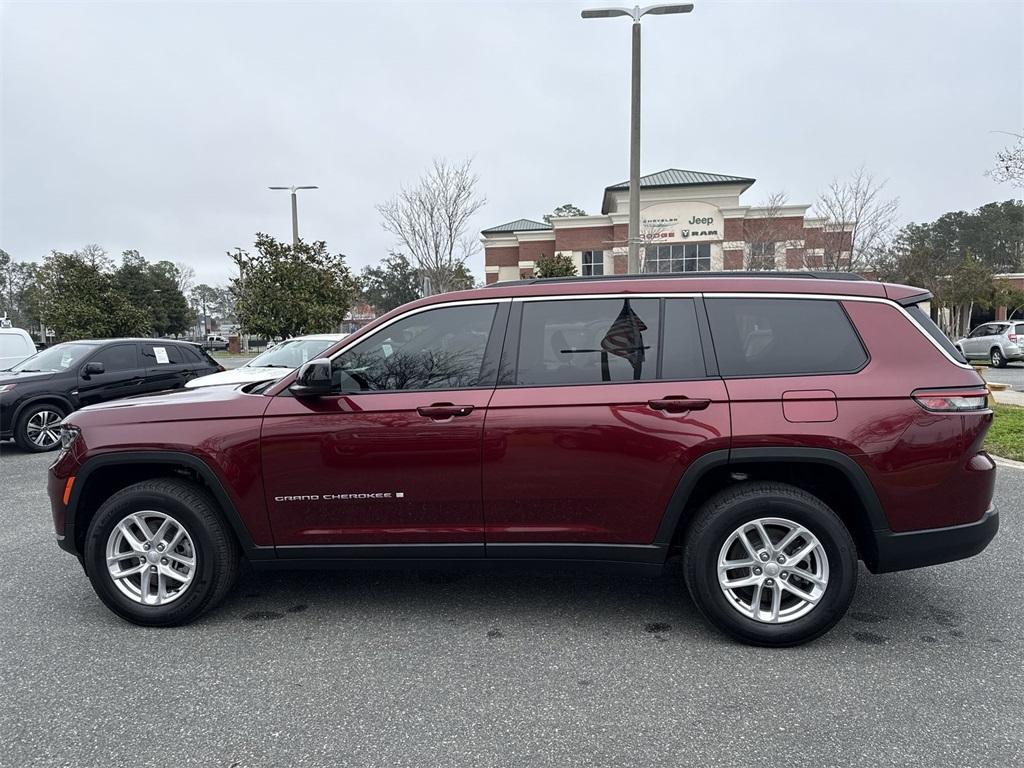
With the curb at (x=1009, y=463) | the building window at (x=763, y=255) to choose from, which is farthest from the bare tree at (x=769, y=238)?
the curb at (x=1009, y=463)

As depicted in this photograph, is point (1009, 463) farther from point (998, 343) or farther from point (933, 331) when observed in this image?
point (998, 343)

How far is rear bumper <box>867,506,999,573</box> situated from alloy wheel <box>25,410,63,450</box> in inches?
386

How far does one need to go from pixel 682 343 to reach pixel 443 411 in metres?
1.28

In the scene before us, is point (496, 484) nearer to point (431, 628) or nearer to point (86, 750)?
point (431, 628)

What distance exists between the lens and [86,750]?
2.36 m

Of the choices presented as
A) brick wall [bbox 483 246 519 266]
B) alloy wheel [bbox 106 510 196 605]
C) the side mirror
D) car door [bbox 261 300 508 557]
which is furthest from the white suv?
brick wall [bbox 483 246 519 266]

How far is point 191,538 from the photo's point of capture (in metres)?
3.28

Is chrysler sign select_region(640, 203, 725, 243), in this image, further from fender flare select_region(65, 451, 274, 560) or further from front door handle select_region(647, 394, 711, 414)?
fender flare select_region(65, 451, 274, 560)

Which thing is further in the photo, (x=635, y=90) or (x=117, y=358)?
(x=635, y=90)

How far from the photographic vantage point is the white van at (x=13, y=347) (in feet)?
36.8

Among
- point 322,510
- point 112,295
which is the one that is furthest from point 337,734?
point 112,295

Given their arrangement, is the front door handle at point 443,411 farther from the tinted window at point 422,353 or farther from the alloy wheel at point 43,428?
the alloy wheel at point 43,428

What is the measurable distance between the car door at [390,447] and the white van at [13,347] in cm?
1124

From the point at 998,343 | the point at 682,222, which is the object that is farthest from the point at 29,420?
the point at 682,222
